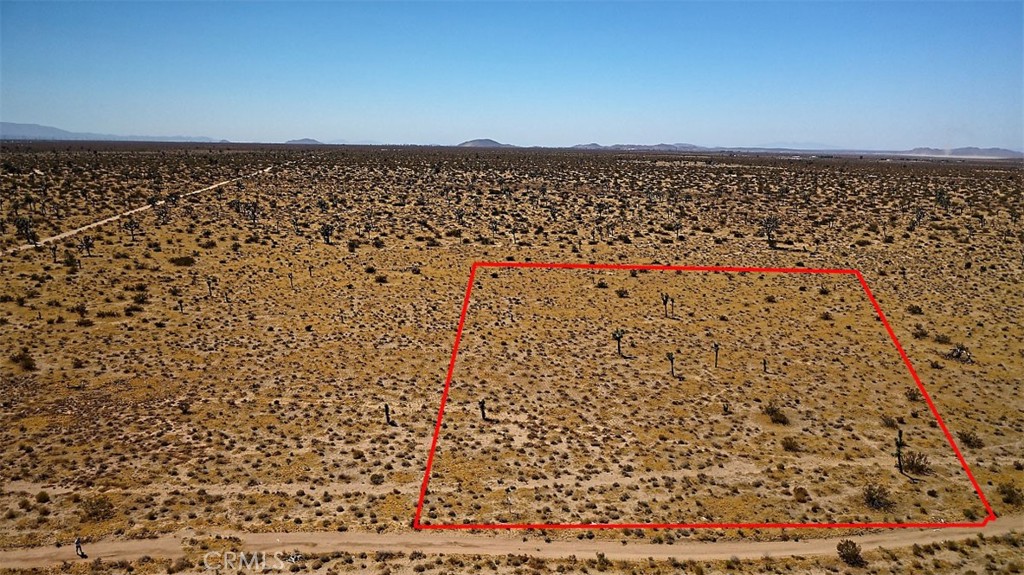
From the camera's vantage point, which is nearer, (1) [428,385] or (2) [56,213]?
(1) [428,385]

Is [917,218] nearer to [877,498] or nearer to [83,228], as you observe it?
[877,498]

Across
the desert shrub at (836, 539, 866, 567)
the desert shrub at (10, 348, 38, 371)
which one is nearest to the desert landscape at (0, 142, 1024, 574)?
the desert shrub at (836, 539, 866, 567)

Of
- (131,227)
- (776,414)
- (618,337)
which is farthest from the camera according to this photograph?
(131,227)

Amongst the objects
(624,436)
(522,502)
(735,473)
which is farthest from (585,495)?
(735,473)

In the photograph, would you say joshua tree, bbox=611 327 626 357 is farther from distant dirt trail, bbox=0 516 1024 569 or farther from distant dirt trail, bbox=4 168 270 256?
distant dirt trail, bbox=4 168 270 256

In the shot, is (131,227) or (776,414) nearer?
(776,414)

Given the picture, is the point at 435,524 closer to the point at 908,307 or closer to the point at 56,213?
the point at 908,307

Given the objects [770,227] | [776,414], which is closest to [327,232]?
[776,414]
